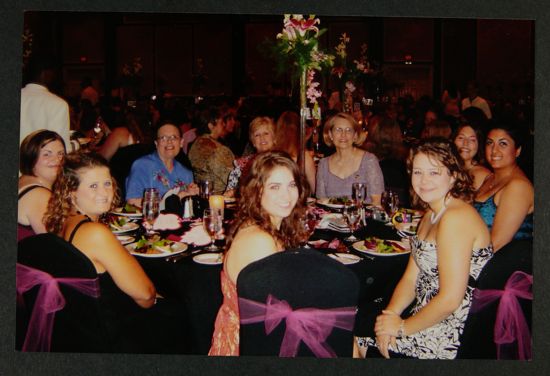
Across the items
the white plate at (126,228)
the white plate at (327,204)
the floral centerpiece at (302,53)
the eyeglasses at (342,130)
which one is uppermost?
the floral centerpiece at (302,53)

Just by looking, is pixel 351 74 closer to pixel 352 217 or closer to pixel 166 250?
pixel 352 217

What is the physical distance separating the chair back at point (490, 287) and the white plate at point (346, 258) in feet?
1.80

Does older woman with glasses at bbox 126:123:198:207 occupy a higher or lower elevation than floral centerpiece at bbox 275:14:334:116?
lower

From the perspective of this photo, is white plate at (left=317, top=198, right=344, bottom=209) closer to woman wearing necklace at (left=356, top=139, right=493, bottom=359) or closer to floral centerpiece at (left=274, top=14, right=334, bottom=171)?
floral centerpiece at (left=274, top=14, right=334, bottom=171)

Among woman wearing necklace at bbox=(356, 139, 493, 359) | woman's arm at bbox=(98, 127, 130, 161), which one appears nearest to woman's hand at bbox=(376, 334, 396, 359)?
woman wearing necklace at bbox=(356, 139, 493, 359)

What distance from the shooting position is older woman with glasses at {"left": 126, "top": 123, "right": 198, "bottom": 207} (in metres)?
4.09

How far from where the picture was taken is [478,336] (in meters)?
2.53

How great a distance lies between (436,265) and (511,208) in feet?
2.89

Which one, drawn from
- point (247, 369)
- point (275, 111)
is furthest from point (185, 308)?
point (275, 111)

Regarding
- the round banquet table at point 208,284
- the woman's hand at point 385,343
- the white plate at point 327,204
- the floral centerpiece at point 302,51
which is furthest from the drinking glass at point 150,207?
the woman's hand at point 385,343

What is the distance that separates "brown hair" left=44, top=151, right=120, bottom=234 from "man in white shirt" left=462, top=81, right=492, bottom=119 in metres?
2.01

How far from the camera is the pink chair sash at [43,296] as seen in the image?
2477 mm

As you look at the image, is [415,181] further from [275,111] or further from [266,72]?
[275,111]

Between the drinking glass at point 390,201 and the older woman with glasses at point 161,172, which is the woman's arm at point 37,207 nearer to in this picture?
the older woman with glasses at point 161,172
